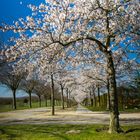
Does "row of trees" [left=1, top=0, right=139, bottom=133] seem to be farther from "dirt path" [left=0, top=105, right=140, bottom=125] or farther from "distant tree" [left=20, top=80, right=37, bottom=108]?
Answer: "distant tree" [left=20, top=80, right=37, bottom=108]

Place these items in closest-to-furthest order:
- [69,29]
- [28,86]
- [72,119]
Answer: [69,29], [72,119], [28,86]

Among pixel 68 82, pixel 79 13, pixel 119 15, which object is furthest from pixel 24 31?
pixel 68 82

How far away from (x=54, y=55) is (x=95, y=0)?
3535 mm

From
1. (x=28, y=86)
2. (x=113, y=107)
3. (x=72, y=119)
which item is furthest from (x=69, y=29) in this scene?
(x=28, y=86)

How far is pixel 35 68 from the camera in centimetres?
1644

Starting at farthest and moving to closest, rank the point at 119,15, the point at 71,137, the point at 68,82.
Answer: the point at 68,82, the point at 119,15, the point at 71,137

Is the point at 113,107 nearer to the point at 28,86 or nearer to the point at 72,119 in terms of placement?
the point at 72,119

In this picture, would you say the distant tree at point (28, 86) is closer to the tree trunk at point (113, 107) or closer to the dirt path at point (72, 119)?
the dirt path at point (72, 119)

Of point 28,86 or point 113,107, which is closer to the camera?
point 113,107

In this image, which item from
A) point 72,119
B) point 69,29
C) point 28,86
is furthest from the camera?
point 28,86

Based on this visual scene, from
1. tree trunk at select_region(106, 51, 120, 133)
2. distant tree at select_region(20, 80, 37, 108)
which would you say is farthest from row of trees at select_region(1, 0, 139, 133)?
distant tree at select_region(20, 80, 37, 108)

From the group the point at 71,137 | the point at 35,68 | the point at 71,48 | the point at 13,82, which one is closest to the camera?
the point at 71,137

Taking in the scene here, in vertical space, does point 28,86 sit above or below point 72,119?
above

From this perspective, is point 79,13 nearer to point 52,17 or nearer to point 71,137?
point 52,17
